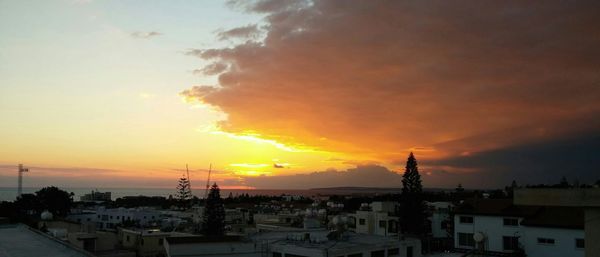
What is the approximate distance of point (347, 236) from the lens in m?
31.6

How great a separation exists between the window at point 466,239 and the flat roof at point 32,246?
2823cm

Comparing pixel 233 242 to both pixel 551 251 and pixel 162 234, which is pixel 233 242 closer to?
pixel 162 234

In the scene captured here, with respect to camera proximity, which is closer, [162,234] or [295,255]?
[295,255]

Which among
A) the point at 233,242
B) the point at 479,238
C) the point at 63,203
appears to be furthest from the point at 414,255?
the point at 63,203

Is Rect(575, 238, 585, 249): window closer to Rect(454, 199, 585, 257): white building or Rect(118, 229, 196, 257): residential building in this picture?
Rect(454, 199, 585, 257): white building

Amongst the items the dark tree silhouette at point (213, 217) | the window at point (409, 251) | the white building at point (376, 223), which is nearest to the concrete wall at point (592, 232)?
the window at point (409, 251)

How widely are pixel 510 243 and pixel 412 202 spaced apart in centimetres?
2841

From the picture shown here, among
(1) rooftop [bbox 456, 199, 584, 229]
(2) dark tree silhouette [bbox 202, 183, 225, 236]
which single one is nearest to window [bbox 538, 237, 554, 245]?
(1) rooftop [bbox 456, 199, 584, 229]

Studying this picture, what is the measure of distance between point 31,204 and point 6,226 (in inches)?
1871

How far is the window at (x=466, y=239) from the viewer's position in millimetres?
37844

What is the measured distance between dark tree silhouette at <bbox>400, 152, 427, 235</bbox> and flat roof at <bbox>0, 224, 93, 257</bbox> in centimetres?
4332

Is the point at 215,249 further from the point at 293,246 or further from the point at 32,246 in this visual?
the point at 32,246

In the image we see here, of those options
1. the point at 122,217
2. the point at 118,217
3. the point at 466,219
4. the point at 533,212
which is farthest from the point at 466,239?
the point at 118,217

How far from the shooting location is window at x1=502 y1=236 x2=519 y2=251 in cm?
3459
